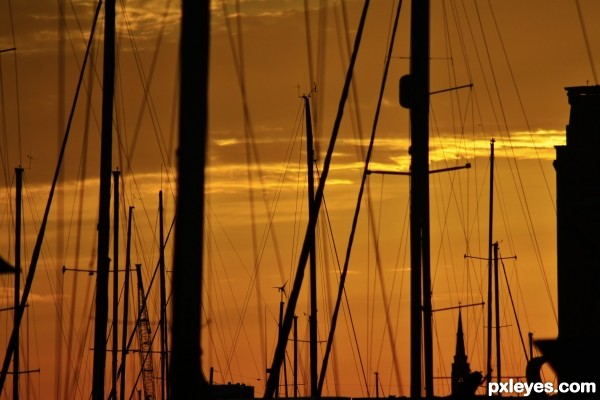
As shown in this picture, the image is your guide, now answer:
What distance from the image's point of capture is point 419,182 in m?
22.6

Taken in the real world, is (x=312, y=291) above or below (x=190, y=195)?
above

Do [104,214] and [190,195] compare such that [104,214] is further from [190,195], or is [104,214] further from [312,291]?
[190,195]

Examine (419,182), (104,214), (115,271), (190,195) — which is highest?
(115,271)

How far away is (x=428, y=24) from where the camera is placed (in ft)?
76.1

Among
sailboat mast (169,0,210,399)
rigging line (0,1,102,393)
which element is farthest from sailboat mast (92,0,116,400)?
sailboat mast (169,0,210,399)

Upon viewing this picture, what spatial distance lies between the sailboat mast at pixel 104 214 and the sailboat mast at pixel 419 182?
7.08 metres

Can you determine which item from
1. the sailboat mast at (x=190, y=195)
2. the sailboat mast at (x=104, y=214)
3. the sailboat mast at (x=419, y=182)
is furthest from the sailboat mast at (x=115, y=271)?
the sailboat mast at (x=190, y=195)

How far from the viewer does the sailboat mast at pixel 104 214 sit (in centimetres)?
2723

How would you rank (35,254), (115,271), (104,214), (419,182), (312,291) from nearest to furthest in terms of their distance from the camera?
(419,182) < (35,254) < (104,214) < (312,291) < (115,271)

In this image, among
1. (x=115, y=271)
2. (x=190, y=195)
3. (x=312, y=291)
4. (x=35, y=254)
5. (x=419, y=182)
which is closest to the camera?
(x=190, y=195)

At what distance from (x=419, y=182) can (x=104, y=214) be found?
8.07 m

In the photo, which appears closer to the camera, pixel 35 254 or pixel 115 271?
pixel 35 254

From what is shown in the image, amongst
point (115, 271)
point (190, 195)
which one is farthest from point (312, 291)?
point (190, 195)

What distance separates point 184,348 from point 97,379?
16.5 m
